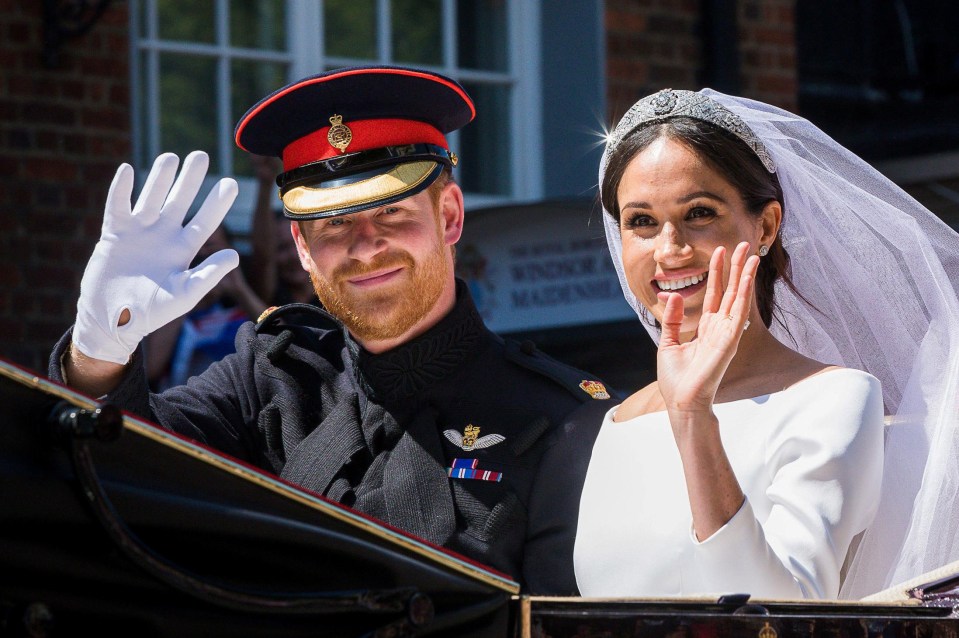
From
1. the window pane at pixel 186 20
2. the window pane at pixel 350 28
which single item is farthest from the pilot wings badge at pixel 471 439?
the window pane at pixel 350 28

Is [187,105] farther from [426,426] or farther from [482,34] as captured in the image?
[426,426]

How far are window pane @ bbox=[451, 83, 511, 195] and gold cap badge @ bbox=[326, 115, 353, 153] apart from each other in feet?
11.5

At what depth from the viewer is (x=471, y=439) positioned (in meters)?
2.52

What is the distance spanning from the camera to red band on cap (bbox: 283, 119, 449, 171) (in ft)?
8.61

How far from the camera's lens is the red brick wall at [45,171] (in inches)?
190

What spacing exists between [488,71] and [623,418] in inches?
164

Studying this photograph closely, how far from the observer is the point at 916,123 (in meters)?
6.30

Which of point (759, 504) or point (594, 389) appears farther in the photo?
point (594, 389)

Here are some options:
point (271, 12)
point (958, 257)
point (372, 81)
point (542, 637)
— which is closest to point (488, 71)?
point (271, 12)

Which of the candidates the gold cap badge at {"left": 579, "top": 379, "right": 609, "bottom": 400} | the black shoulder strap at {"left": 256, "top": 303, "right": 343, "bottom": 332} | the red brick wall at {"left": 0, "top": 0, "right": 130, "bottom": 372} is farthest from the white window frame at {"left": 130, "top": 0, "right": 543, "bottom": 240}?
the gold cap badge at {"left": 579, "top": 379, "right": 609, "bottom": 400}

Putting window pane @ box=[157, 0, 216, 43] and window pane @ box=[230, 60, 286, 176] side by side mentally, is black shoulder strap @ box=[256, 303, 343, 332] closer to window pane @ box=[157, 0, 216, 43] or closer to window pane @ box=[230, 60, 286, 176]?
window pane @ box=[230, 60, 286, 176]

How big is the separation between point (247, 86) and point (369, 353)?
331 cm

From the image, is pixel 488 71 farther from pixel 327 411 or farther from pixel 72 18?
pixel 327 411

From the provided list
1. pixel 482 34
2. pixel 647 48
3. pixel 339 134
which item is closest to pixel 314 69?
pixel 482 34
